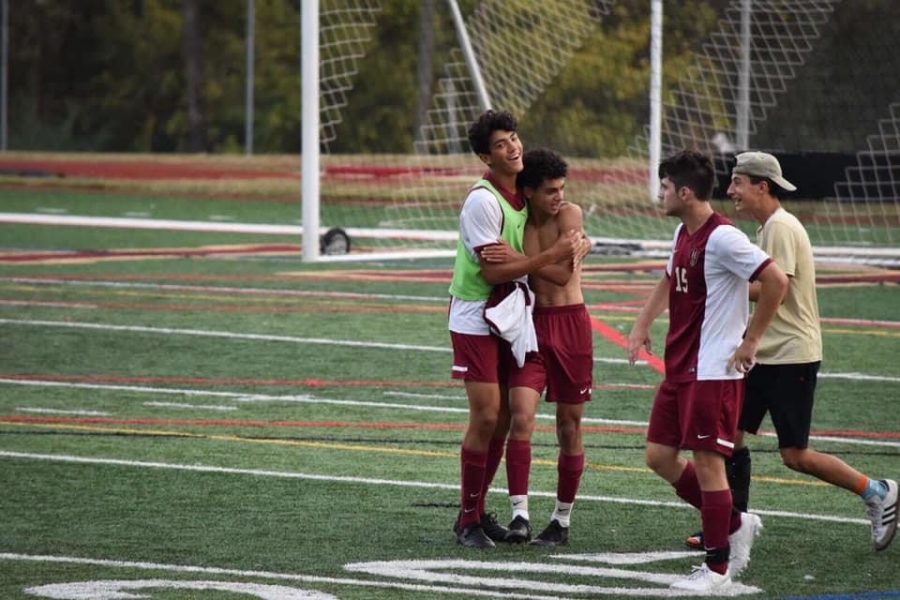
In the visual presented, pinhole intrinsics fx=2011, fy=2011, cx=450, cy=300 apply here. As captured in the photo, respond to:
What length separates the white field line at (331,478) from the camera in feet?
31.7

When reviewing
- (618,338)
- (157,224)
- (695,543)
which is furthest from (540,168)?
(157,224)

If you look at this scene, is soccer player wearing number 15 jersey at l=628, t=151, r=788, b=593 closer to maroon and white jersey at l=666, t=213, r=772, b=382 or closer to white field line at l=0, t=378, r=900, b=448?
maroon and white jersey at l=666, t=213, r=772, b=382

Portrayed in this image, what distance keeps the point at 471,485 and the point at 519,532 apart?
30 cm

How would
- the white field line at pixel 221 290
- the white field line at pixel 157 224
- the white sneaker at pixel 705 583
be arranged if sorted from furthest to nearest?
the white field line at pixel 157 224 → the white field line at pixel 221 290 → the white sneaker at pixel 705 583

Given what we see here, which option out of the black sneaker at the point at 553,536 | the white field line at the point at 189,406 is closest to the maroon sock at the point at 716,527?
the black sneaker at the point at 553,536

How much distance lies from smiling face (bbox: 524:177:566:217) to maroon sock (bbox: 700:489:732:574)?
1.62 meters

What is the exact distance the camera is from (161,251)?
2608 centimetres

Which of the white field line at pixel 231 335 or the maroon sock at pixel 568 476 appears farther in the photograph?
the white field line at pixel 231 335

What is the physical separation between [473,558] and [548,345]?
1.05 m

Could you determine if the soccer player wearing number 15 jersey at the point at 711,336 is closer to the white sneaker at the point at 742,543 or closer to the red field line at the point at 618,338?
the white sneaker at the point at 742,543

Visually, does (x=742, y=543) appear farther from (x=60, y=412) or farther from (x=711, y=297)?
(x=60, y=412)

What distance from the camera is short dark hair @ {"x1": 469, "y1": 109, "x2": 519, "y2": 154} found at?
889cm

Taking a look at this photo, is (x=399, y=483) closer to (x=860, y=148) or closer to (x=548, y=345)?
(x=548, y=345)

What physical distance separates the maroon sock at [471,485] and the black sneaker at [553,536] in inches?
11.2
